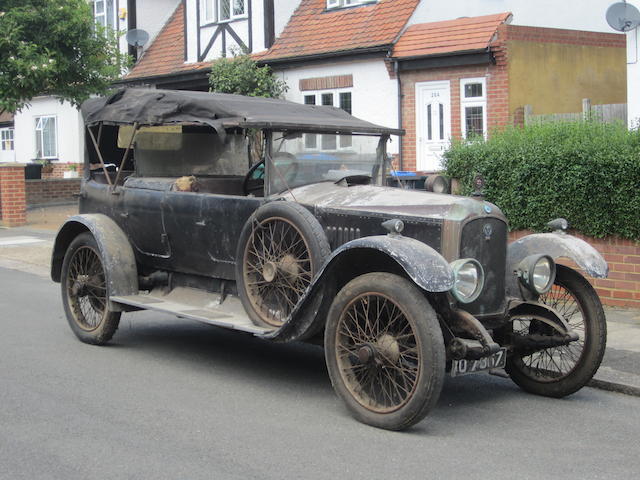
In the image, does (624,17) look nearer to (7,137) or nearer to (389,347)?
(389,347)

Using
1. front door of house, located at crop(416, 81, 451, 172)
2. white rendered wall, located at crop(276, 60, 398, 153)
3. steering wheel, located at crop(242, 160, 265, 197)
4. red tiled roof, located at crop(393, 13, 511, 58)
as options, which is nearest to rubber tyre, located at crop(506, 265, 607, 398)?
steering wheel, located at crop(242, 160, 265, 197)

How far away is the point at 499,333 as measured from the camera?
6.54 meters

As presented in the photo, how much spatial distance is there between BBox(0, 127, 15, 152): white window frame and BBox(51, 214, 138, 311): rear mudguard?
1118 inches

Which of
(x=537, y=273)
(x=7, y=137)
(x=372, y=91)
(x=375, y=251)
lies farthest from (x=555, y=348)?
(x=7, y=137)

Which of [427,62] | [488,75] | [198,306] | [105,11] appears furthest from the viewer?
[105,11]

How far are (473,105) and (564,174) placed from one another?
7998 mm

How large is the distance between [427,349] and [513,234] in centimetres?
543

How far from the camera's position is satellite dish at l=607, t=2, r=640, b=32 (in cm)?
1339

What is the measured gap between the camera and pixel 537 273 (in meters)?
6.36

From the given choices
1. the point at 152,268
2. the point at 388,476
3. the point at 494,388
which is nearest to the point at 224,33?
the point at 152,268

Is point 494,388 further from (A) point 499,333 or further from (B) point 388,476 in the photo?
(B) point 388,476

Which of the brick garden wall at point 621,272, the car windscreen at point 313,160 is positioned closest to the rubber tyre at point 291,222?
the car windscreen at point 313,160

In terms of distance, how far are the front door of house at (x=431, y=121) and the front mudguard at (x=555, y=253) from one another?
11.4m

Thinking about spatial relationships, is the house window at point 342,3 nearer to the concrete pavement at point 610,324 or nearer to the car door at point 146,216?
the concrete pavement at point 610,324
